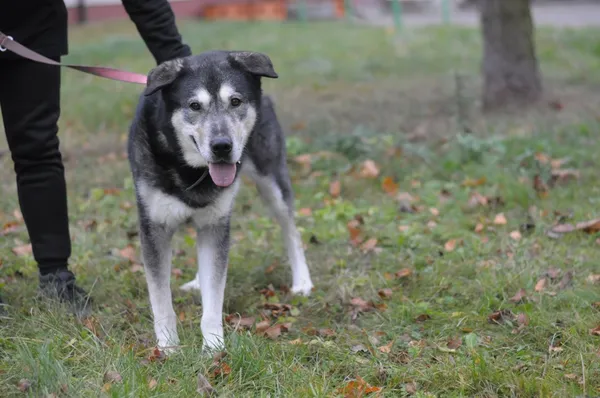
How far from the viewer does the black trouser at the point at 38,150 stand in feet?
11.9

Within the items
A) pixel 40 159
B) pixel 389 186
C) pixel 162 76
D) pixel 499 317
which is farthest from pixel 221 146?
pixel 389 186

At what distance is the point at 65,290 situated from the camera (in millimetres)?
3818

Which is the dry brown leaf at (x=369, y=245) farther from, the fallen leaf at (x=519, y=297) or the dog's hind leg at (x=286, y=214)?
the fallen leaf at (x=519, y=297)

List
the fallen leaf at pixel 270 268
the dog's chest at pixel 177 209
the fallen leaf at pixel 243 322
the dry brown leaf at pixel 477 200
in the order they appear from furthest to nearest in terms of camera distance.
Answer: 1. the dry brown leaf at pixel 477 200
2. the fallen leaf at pixel 270 268
3. the fallen leaf at pixel 243 322
4. the dog's chest at pixel 177 209

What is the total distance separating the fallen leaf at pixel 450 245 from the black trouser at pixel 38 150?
2119 mm

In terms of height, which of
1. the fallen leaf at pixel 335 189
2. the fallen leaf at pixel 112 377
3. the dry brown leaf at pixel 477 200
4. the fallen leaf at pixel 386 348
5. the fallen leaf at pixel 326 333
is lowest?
the fallen leaf at pixel 335 189

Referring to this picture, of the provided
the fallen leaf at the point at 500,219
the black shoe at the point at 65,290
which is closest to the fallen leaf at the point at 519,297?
the fallen leaf at the point at 500,219

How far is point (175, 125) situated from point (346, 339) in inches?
46.6

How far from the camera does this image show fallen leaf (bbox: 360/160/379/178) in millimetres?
6129

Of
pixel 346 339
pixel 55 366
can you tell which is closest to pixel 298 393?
pixel 346 339

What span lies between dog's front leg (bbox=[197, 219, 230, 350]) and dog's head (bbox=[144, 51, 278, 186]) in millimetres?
335

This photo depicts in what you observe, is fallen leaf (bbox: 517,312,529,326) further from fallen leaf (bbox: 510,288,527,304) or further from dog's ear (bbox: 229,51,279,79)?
dog's ear (bbox: 229,51,279,79)

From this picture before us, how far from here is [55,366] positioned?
9.53ft

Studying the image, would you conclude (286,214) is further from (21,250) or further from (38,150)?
(21,250)
